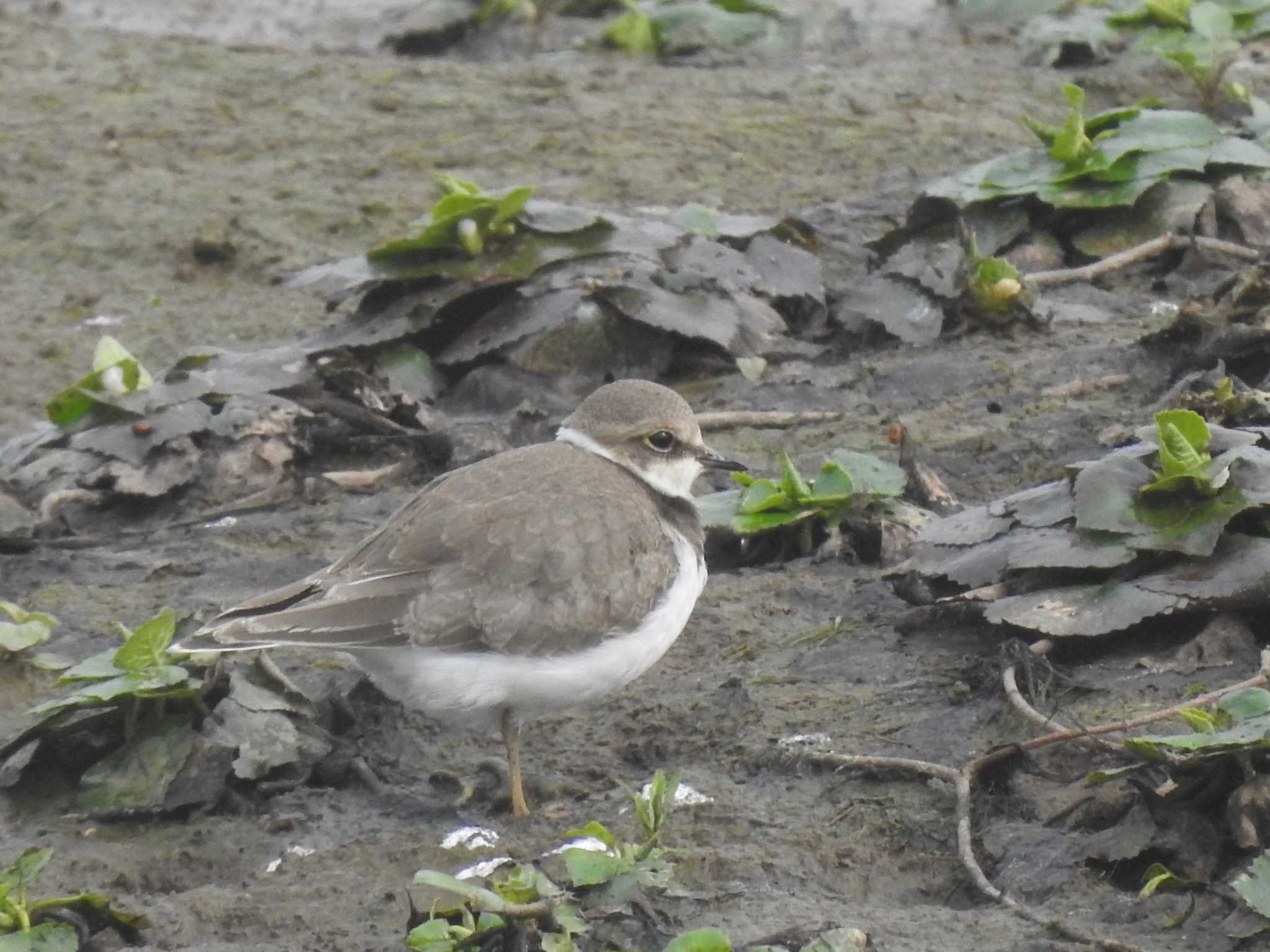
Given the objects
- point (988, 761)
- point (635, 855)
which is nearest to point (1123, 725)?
point (988, 761)

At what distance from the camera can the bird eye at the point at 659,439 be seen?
5.89 meters

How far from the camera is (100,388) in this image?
7059 mm

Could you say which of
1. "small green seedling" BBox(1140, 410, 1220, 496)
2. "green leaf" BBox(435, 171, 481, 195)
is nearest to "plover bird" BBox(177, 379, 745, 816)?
"small green seedling" BBox(1140, 410, 1220, 496)

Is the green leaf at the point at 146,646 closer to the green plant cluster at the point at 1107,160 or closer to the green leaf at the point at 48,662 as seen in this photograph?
the green leaf at the point at 48,662

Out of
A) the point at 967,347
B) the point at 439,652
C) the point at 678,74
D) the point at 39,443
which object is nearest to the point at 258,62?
the point at 678,74

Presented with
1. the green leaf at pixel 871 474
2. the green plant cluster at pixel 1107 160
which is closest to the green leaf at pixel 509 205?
the green plant cluster at pixel 1107 160

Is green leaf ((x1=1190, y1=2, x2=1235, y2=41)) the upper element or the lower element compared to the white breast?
upper

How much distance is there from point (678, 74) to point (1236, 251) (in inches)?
170

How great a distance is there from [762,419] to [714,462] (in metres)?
1.04

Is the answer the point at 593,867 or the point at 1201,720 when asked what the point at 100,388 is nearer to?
the point at 593,867

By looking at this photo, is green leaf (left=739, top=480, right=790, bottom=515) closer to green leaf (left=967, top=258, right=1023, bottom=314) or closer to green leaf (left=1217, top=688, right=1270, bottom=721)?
green leaf (left=967, top=258, right=1023, bottom=314)

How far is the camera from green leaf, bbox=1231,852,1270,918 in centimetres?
368

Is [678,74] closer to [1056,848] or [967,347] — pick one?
[967,347]

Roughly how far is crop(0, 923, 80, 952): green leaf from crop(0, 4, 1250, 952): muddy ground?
0.68ft
